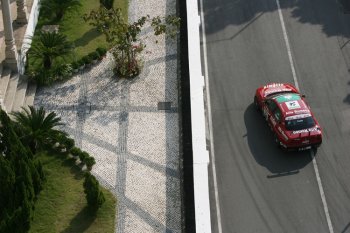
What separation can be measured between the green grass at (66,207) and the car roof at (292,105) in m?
9.34

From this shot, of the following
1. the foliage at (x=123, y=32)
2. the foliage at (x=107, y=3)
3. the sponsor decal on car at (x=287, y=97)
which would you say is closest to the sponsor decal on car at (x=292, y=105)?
the sponsor decal on car at (x=287, y=97)

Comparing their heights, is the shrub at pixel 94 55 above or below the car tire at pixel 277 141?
above

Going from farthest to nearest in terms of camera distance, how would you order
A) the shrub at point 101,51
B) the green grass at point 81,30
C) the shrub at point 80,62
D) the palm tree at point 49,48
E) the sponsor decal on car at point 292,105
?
the green grass at point 81,30 → the shrub at point 101,51 → the shrub at point 80,62 → the palm tree at point 49,48 → the sponsor decal on car at point 292,105

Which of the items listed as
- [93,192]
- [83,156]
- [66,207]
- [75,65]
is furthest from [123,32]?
[66,207]

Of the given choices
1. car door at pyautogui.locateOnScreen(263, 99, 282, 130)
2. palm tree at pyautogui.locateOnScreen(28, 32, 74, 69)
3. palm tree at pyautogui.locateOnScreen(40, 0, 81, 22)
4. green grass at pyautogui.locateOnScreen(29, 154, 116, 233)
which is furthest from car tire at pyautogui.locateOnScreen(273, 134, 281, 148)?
palm tree at pyautogui.locateOnScreen(40, 0, 81, 22)

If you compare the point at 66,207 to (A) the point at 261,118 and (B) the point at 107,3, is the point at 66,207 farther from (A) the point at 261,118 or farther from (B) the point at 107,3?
(B) the point at 107,3

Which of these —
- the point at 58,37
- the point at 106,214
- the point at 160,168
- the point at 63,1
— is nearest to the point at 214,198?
the point at 160,168

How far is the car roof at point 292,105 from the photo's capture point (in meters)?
34.0

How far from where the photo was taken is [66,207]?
30.5m

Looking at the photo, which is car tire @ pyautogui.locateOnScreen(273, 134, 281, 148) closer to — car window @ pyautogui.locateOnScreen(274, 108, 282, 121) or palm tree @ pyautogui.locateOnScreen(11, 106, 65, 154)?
car window @ pyautogui.locateOnScreen(274, 108, 282, 121)

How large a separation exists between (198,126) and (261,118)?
3934 mm

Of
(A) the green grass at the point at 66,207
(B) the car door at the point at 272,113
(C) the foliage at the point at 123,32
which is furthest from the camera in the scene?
(C) the foliage at the point at 123,32

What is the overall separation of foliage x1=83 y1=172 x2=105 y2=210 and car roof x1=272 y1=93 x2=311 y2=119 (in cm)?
981

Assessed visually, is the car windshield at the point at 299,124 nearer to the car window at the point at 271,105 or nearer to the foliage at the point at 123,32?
the car window at the point at 271,105
